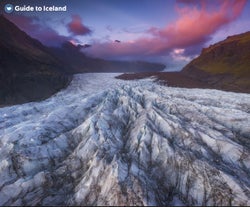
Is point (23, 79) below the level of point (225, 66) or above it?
below

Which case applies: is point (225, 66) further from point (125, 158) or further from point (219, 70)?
point (125, 158)

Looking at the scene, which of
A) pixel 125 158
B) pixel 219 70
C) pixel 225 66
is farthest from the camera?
pixel 225 66

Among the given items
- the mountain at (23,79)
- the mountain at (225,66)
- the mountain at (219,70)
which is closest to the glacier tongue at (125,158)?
the mountain at (23,79)

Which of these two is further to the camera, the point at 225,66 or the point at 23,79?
the point at 225,66

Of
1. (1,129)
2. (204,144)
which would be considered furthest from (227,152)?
(1,129)

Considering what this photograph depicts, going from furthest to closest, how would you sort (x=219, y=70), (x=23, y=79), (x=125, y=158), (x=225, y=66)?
(x=225, y=66)
(x=219, y=70)
(x=23, y=79)
(x=125, y=158)

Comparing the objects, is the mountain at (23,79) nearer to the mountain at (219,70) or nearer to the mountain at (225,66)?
the mountain at (219,70)

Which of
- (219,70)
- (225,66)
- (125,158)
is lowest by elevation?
(125,158)

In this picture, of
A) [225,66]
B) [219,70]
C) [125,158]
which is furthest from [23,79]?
[225,66]
